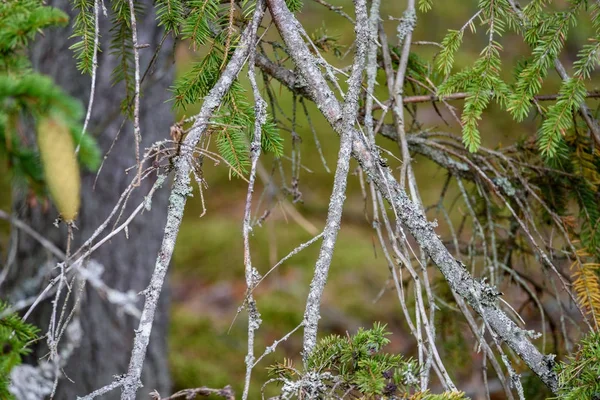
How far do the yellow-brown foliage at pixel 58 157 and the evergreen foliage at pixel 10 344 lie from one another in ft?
1.00

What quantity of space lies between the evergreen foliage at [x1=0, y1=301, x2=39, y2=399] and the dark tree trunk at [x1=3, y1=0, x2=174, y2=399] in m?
1.71

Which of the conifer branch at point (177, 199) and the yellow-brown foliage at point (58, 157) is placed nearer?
the yellow-brown foliage at point (58, 157)

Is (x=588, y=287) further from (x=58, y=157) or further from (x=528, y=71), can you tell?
(x=58, y=157)

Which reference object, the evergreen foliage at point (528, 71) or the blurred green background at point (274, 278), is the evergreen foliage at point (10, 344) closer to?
the evergreen foliage at point (528, 71)

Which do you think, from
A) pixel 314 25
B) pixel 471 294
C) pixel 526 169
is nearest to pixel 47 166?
pixel 471 294

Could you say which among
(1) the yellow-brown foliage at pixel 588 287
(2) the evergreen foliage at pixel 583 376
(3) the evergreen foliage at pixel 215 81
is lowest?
(2) the evergreen foliage at pixel 583 376

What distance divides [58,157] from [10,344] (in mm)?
403

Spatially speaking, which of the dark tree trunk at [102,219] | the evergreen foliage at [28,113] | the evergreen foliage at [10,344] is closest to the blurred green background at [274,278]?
the dark tree trunk at [102,219]

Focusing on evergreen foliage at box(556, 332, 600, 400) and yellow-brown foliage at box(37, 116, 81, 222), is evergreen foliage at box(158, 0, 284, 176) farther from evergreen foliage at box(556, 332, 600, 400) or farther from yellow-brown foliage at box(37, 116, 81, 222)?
evergreen foliage at box(556, 332, 600, 400)

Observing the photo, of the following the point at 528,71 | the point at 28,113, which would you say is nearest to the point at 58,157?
the point at 28,113

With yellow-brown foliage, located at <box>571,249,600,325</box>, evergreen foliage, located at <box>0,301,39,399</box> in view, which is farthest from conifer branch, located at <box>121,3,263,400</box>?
yellow-brown foliage, located at <box>571,249,600,325</box>

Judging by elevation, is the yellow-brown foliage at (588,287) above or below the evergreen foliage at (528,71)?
below

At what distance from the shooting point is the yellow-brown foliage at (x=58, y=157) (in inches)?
29.6

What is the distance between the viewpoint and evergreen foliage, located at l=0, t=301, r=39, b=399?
87cm
